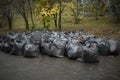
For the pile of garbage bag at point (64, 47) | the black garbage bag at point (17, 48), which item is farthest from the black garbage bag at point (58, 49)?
the black garbage bag at point (17, 48)

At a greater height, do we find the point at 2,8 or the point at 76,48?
the point at 2,8

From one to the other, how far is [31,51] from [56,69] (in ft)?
5.92

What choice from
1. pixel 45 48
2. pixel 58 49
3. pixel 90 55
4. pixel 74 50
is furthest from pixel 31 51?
pixel 90 55

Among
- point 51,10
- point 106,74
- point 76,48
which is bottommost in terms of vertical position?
point 106,74

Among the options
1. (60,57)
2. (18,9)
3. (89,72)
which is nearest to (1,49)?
(60,57)

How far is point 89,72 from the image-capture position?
6949 mm

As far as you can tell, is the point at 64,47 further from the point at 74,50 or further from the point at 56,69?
the point at 56,69

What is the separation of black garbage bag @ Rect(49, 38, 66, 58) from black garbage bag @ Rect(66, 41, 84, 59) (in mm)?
211

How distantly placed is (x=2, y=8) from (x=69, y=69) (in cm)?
1068

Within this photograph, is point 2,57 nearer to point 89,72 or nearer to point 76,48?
point 76,48

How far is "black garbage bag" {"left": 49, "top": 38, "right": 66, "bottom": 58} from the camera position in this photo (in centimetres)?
865

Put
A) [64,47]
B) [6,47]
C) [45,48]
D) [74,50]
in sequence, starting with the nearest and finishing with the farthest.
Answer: [74,50], [64,47], [45,48], [6,47]

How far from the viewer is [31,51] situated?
8703mm

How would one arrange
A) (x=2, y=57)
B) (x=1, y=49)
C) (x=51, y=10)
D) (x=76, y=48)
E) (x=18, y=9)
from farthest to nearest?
(x=18, y=9) < (x=51, y=10) < (x=1, y=49) < (x=2, y=57) < (x=76, y=48)
